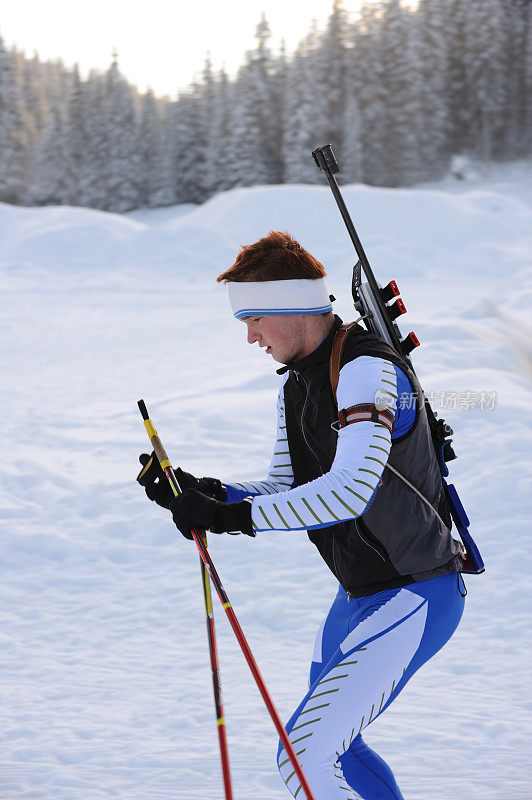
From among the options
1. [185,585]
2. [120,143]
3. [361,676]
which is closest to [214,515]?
[361,676]

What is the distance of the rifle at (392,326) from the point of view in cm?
253

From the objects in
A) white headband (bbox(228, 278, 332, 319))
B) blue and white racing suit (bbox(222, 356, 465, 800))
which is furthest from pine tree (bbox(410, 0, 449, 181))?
blue and white racing suit (bbox(222, 356, 465, 800))

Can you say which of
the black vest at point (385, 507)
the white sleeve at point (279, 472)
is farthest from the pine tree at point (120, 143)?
the black vest at point (385, 507)

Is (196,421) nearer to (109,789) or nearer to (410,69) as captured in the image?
(109,789)

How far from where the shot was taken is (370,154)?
50.1 metres

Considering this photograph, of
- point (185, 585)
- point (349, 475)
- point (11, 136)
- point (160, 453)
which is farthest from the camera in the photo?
point (11, 136)

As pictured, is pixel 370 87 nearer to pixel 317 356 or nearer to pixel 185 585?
pixel 185 585

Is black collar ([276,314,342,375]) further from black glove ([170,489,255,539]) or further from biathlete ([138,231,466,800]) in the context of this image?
black glove ([170,489,255,539])

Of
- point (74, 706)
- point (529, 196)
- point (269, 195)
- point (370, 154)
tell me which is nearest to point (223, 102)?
point (370, 154)

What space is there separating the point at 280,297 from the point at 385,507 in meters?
0.66

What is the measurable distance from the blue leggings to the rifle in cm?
23

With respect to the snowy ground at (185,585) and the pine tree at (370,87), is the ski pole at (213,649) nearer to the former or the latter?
the snowy ground at (185,585)

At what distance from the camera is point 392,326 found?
8.98 ft

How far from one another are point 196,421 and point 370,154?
4521 cm
